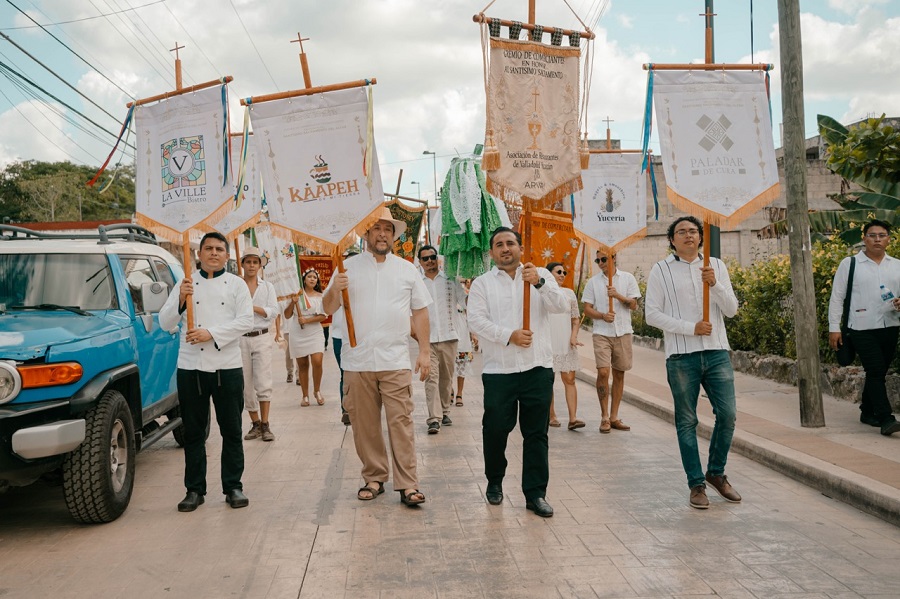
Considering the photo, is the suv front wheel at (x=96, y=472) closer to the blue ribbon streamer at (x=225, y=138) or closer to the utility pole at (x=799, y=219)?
the blue ribbon streamer at (x=225, y=138)

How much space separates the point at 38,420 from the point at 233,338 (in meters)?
1.50

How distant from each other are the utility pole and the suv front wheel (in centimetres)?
656

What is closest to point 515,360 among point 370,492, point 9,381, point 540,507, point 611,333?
point 540,507

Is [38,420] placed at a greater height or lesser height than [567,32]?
lesser

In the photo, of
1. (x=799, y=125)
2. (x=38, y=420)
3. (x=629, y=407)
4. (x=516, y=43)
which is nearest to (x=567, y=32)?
(x=516, y=43)

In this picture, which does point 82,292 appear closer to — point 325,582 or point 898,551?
point 325,582

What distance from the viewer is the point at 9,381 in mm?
5684

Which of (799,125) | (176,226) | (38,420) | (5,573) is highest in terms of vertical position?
(799,125)

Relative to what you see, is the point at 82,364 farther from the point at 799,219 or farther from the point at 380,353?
the point at 799,219

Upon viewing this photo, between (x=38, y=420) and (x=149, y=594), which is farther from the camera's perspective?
(x=38, y=420)

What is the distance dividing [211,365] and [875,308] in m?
6.37

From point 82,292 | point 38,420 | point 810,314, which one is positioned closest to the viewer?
point 38,420

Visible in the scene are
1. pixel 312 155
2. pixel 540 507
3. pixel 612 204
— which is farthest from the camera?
pixel 612 204

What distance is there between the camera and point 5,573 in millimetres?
5320
